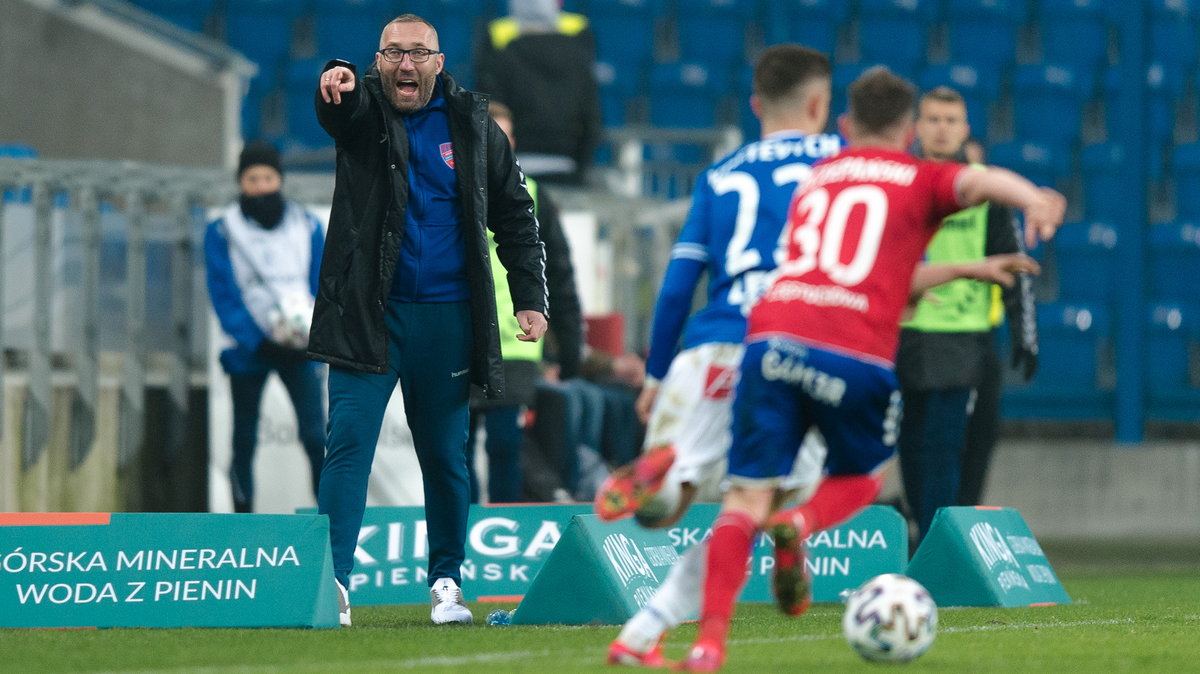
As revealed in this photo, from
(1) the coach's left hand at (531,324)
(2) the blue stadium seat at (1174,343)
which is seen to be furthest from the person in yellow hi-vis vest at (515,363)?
(2) the blue stadium seat at (1174,343)

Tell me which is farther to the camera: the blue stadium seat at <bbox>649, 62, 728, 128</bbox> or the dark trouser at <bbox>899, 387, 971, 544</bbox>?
the blue stadium seat at <bbox>649, 62, 728, 128</bbox>

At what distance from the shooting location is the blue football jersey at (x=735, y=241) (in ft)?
16.4

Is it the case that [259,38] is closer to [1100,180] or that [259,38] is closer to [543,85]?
[543,85]

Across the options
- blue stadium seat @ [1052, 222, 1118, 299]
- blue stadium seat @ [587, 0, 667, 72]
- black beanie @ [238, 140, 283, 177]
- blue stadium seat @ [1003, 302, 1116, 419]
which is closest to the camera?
black beanie @ [238, 140, 283, 177]

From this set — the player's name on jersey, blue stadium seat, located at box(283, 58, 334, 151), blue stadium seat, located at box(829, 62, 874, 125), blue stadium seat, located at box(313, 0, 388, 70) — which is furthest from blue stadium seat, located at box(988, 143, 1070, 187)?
the player's name on jersey

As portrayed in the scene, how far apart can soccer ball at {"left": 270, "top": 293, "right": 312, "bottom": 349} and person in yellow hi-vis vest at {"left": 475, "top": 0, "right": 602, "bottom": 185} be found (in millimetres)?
3537

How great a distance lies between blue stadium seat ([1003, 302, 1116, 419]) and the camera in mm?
14375

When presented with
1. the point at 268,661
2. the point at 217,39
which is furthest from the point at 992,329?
the point at 217,39

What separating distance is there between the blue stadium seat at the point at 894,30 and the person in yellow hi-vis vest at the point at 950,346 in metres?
8.01

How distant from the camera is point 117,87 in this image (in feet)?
44.1

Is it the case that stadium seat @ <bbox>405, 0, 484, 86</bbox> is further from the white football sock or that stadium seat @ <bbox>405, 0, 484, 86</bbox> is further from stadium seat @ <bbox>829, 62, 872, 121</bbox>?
the white football sock

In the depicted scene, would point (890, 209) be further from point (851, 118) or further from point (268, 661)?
point (268, 661)

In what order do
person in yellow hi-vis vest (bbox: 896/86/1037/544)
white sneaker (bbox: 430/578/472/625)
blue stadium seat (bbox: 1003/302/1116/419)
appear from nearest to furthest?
white sneaker (bbox: 430/578/472/625), person in yellow hi-vis vest (bbox: 896/86/1037/544), blue stadium seat (bbox: 1003/302/1116/419)

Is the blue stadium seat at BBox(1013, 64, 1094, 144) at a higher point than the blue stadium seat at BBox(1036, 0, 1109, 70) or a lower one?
lower
